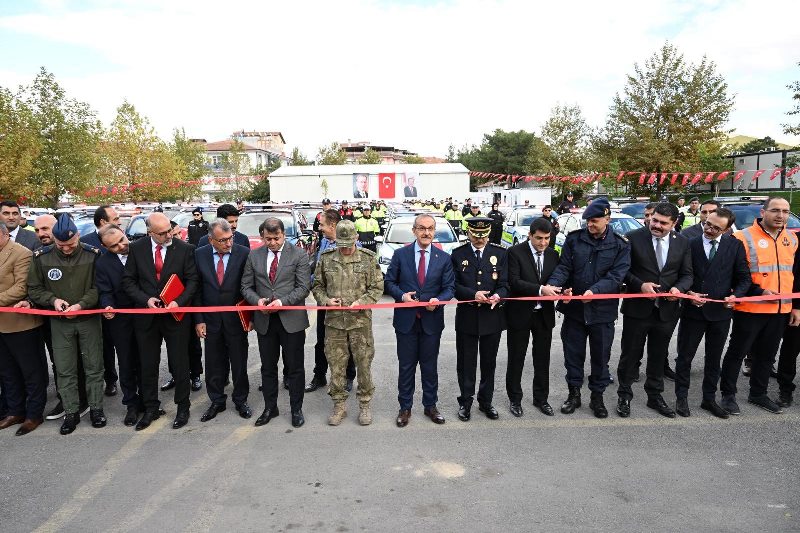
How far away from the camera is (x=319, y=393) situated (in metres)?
5.81

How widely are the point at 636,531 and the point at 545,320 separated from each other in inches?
84.8

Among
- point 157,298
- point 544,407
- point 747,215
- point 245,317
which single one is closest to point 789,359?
point 544,407

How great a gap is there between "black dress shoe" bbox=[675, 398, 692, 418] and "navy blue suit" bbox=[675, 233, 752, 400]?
0.05 meters

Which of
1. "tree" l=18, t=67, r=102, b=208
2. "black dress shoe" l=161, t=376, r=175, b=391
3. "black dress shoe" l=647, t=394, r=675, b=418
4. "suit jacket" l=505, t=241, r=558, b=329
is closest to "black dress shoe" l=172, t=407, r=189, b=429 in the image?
"black dress shoe" l=161, t=376, r=175, b=391

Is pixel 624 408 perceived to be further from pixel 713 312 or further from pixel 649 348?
pixel 713 312

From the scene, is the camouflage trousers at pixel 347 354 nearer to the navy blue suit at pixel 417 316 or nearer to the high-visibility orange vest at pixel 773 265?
the navy blue suit at pixel 417 316

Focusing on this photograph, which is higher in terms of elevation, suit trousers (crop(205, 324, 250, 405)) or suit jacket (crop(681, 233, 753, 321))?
suit jacket (crop(681, 233, 753, 321))

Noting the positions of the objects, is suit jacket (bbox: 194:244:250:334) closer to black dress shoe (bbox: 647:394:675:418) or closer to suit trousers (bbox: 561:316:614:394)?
suit trousers (bbox: 561:316:614:394)

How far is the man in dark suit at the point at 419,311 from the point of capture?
16.1 ft

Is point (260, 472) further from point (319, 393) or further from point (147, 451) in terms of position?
point (319, 393)

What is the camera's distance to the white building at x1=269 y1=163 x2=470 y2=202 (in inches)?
1999

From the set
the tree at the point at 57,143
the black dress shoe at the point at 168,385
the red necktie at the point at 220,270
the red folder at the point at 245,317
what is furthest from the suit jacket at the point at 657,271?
the tree at the point at 57,143

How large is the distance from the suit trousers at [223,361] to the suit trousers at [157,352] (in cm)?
24

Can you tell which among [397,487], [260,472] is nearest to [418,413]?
[397,487]
